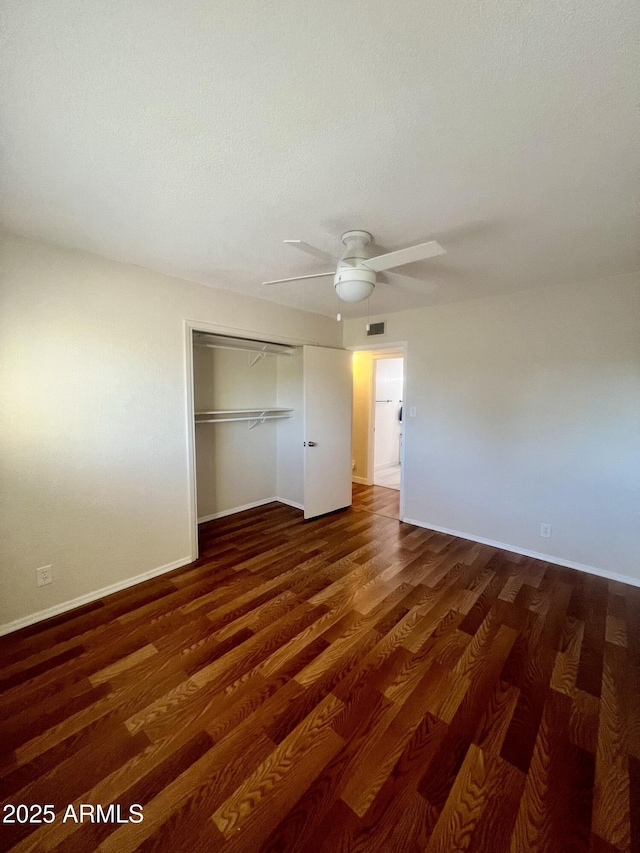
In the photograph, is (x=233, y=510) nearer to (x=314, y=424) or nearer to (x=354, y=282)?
(x=314, y=424)

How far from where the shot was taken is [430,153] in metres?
1.33

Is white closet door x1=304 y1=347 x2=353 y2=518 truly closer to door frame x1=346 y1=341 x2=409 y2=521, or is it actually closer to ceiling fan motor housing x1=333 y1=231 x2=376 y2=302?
door frame x1=346 y1=341 x2=409 y2=521

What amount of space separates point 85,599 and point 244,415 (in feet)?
7.59

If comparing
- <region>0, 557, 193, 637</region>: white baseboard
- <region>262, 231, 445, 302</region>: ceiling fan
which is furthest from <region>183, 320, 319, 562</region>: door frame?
<region>262, 231, 445, 302</region>: ceiling fan

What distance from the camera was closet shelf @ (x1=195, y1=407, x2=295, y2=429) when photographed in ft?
11.5

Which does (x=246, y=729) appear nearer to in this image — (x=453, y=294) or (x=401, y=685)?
(x=401, y=685)

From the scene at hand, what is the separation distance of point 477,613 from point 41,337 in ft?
11.5

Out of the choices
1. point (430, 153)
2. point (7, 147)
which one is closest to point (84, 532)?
point (7, 147)

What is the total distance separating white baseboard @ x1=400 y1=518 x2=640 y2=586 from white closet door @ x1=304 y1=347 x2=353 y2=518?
1013 millimetres

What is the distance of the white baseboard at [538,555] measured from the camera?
8.87 feet

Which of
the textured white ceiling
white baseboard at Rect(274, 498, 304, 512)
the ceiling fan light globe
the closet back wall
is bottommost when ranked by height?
white baseboard at Rect(274, 498, 304, 512)

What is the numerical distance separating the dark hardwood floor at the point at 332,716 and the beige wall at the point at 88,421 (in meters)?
0.36

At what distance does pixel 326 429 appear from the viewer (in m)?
4.02

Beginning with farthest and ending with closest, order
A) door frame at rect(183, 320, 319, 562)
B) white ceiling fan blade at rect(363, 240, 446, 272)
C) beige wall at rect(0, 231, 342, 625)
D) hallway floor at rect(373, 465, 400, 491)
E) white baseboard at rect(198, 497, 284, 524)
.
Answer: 1. hallway floor at rect(373, 465, 400, 491)
2. white baseboard at rect(198, 497, 284, 524)
3. door frame at rect(183, 320, 319, 562)
4. beige wall at rect(0, 231, 342, 625)
5. white ceiling fan blade at rect(363, 240, 446, 272)
